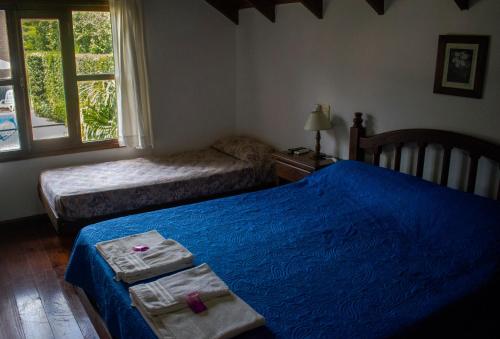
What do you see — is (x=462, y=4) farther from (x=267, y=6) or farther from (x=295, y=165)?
(x=267, y=6)

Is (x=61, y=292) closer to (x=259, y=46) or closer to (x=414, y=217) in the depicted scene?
(x=414, y=217)

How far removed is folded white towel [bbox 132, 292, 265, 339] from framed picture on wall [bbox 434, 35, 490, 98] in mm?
1822

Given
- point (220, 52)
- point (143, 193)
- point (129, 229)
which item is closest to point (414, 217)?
point (129, 229)

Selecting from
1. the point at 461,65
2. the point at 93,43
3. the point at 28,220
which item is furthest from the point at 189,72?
the point at 461,65

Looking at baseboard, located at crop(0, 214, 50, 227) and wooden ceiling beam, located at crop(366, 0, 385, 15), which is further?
baseboard, located at crop(0, 214, 50, 227)

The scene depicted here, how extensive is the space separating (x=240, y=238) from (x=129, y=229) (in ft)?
2.09

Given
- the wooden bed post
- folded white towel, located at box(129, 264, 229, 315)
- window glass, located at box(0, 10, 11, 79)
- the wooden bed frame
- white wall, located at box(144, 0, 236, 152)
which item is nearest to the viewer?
folded white towel, located at box(129, 264, 229, 315)

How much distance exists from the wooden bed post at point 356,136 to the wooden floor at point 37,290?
2.06 metres

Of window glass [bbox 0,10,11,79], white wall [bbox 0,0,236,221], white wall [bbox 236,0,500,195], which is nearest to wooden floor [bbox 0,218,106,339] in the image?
white wall [bbox 0,0,236,221]

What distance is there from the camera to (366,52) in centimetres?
343

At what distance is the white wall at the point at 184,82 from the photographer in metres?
4.47

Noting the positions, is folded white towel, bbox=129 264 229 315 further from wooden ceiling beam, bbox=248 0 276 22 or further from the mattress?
wooden ceiling beam, bbox=248 0 276 22

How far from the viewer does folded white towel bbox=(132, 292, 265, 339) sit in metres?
1.76

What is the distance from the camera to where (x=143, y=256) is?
91.4 inches
